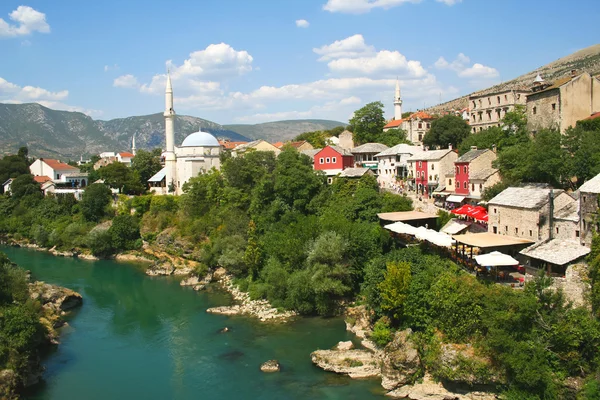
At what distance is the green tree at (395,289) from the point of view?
2144cm

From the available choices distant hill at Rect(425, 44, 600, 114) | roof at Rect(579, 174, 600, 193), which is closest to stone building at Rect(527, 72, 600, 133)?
roof at Rect(579, 174, 600, 193)

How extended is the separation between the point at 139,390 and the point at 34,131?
639ft

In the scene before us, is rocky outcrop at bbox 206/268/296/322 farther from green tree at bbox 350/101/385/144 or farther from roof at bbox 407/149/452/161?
green tree at bbox 350/101/385/144

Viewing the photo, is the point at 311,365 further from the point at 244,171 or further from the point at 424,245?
the point at 244,171

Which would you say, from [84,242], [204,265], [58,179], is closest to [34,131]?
[58,179]

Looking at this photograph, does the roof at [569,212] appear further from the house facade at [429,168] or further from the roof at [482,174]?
the house facade at [429,168]

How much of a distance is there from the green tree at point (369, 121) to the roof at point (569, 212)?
3136cm

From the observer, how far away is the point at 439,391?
17891 mm

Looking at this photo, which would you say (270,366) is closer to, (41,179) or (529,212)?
(529,212)

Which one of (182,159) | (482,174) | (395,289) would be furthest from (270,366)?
(182,159)

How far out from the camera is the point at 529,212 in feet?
74.1

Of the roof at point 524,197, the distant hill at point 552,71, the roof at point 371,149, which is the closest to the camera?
the roof at point 524,197

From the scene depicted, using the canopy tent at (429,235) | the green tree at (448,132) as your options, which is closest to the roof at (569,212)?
the canopy tent at (429,235)

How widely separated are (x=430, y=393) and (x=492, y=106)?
98.3ft
